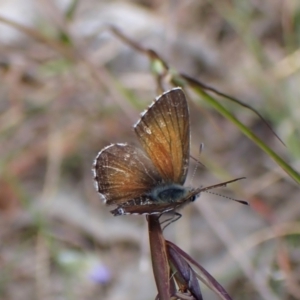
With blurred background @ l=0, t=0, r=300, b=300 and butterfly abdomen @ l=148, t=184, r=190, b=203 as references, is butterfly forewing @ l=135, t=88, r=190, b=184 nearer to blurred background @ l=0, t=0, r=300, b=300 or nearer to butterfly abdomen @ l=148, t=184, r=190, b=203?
butterfly abdomen @ l=148, t=184, r=190, b=203

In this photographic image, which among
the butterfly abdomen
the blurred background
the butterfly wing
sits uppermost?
the blurred background

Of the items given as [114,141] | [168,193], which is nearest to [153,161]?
[168,193]

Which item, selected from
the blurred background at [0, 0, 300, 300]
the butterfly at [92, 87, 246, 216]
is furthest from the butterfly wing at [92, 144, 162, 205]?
the blurred background at [0, 0, 300, 300]

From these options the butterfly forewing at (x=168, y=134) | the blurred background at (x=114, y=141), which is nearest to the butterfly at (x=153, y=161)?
the butterfly forewing at (x=168, y=134)

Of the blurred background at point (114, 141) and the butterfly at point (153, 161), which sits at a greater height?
the blurred background at point (114, 141)

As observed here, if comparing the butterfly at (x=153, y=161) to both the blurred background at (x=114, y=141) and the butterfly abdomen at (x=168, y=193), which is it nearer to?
the butterfly abdomen at (x=168, y=193)

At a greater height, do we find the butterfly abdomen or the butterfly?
the butterfly

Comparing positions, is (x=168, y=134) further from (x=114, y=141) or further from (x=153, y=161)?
(x=114, y=141)
